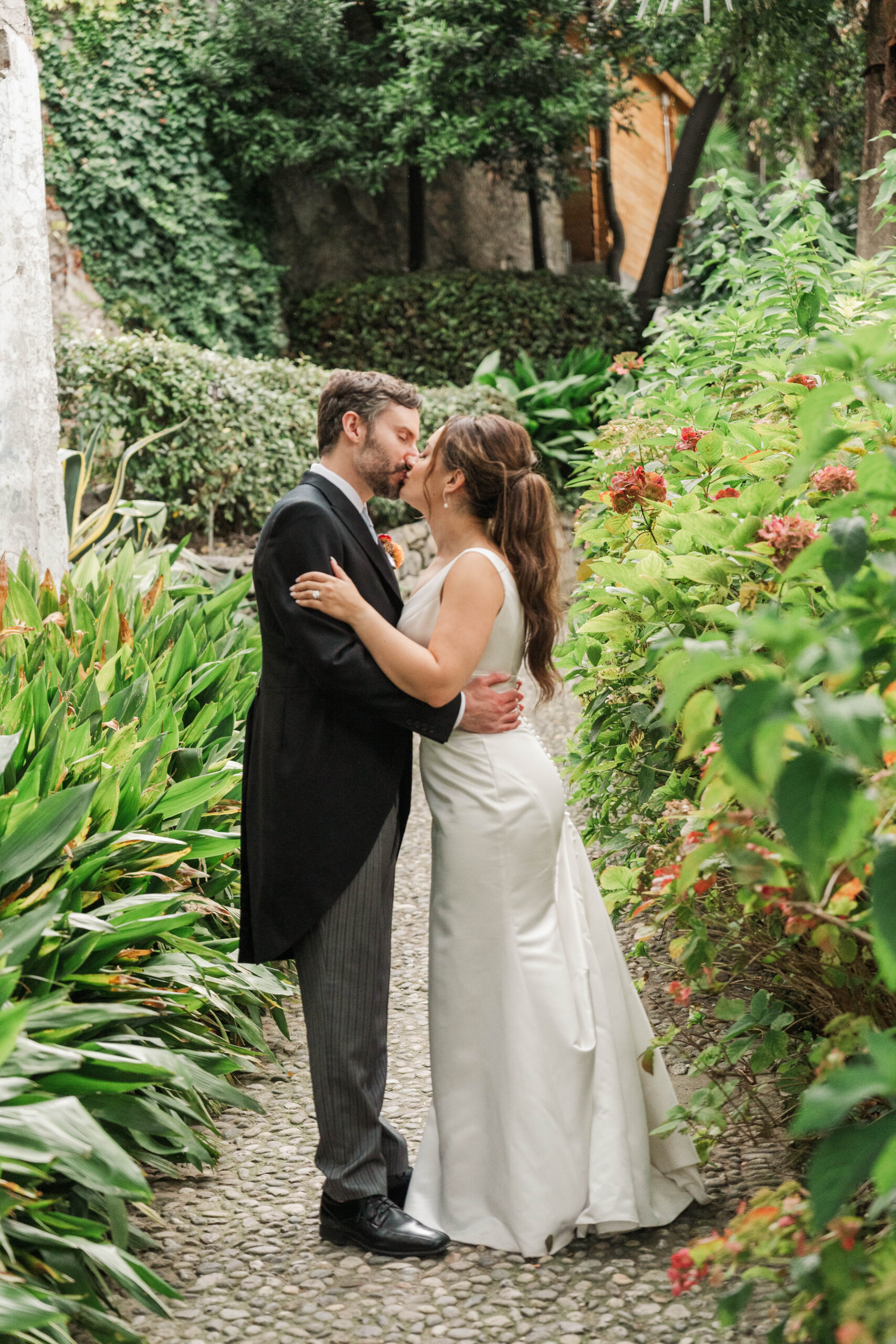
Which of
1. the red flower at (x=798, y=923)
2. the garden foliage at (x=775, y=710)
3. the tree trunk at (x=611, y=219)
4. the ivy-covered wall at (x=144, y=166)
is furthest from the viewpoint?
the tree trunk at (x=611, y=219)

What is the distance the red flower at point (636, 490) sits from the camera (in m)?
3.09

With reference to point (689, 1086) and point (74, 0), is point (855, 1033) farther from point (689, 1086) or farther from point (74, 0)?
point (74, 0)

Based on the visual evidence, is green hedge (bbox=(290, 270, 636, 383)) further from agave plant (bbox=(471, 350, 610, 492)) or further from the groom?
the groom

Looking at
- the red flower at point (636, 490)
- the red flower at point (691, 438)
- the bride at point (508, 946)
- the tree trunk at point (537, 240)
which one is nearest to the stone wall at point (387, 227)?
the tree trunk at point (537, 240)

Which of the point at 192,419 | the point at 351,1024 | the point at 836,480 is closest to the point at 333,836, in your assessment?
the point at 351,1024

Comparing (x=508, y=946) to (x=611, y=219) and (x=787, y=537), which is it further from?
(x=611, y=219)

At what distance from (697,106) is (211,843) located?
466 inches

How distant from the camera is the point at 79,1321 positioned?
7.55 feet

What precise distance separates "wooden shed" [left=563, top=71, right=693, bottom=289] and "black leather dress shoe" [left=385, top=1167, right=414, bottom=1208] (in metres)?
13.2

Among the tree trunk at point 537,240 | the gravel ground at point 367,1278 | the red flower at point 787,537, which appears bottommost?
the gravel ground at point 367,1278

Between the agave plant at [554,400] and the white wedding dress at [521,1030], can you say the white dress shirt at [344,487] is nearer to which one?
the white wedding dress at [521,1030]

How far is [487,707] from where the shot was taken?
9.14 feet

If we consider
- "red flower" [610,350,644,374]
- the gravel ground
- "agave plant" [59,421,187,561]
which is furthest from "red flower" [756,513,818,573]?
"agave plant" [59,421,187,561]

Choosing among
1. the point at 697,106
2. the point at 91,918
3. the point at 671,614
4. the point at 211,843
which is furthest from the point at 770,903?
the point at 697,106
